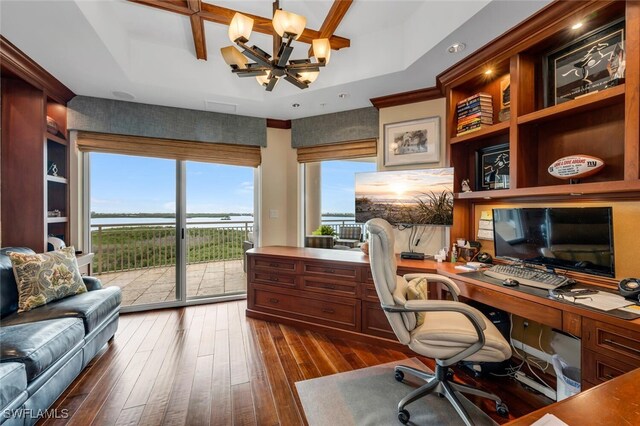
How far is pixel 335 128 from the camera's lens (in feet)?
11.8

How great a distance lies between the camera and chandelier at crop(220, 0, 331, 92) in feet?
5.53

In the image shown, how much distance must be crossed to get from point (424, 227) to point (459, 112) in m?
1.20

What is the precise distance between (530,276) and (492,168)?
1.05 metres

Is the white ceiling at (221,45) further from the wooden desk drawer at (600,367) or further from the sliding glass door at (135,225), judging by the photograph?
the wooden desk drawer at (600,367)

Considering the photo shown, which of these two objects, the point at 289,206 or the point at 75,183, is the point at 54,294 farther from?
the point at 289,206

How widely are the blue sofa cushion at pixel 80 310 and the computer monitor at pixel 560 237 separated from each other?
3306mm

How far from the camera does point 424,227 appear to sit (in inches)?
116

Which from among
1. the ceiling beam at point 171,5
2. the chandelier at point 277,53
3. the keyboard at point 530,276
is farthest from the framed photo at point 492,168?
the ceiling beam at point 171,5

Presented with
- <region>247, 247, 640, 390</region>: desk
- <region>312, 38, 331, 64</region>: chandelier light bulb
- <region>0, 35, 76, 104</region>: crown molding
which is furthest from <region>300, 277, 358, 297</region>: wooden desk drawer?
<region>0, 35, 76, 104</region>: crown molding

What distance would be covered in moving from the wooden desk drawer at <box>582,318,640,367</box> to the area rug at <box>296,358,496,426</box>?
2.49ft

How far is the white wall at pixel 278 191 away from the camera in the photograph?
3906 mm

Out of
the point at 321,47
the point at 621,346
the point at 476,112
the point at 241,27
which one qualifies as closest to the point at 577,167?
the point at 476,112

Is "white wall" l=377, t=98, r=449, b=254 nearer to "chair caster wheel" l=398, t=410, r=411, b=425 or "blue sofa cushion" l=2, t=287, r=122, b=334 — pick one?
"chair caster wheel" l=398, t=410, r=411, b=425

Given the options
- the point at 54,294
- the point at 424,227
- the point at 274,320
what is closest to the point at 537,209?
the point at 424,227
